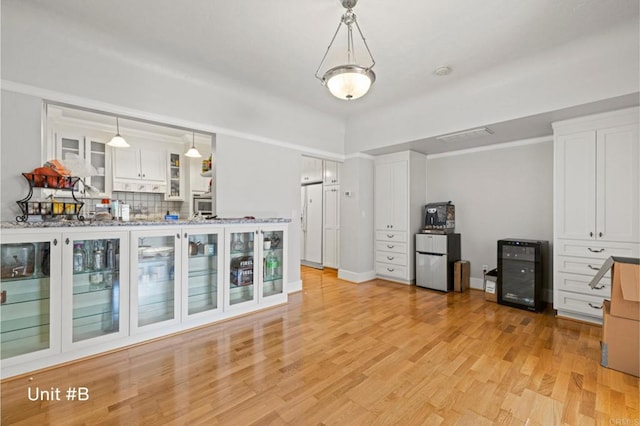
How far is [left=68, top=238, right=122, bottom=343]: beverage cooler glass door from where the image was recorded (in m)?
2.30

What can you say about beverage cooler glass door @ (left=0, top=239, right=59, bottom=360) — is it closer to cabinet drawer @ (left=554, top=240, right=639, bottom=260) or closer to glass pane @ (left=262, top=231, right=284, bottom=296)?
glass pane @ (left=262, top=231, right=284, bottom=296)

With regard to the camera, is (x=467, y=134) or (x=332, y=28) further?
(x=467, y=134)

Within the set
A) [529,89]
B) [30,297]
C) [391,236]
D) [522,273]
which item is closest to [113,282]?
[30,297]

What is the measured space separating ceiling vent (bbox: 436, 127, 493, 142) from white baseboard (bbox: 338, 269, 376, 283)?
2499 mm

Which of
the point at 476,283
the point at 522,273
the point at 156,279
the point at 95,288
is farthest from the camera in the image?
the point at 476,283

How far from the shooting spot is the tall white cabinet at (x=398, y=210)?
4652 millimetres

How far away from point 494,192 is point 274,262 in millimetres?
Answer: 3545

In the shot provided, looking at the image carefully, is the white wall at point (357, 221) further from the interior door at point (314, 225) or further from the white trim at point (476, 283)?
the white trim at point (476, 283)

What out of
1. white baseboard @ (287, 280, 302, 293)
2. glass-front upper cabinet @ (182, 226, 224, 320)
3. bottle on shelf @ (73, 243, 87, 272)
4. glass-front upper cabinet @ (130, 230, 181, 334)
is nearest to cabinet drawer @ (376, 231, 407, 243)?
white baseboard @ (287, 280, 302, 293)

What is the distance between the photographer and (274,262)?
3611mm

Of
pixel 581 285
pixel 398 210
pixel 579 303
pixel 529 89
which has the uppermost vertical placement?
pixel 529 89

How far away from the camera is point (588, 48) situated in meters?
2.67

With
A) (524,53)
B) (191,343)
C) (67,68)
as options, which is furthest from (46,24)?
(524,53)

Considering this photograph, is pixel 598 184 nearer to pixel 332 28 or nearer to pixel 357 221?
pixel 357 221
